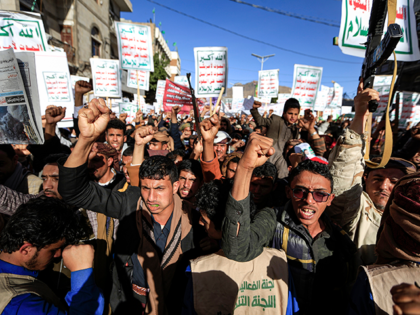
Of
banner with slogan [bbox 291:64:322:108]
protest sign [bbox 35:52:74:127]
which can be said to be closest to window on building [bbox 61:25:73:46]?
protest sign [bbox 35:52:74:127]

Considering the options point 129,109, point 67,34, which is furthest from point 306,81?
point 67,34

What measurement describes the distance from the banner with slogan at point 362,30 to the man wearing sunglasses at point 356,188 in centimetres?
139

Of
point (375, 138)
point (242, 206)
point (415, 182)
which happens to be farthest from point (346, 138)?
point (375, 138)

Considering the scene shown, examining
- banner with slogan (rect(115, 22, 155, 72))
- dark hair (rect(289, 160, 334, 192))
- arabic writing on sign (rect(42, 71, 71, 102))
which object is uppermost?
banner with slogan (rect(115, 22, 155, 72))

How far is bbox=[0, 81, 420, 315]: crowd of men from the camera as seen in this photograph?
3.72 ft

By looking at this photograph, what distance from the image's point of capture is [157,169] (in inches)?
74.2

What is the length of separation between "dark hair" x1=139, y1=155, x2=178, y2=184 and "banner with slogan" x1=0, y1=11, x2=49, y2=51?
Result: 3.32 meters

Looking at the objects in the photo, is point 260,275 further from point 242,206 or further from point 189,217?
point 189,217

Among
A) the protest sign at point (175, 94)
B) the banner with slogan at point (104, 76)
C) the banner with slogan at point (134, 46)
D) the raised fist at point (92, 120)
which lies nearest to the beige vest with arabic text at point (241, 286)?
the raised fist at point (92, 120)

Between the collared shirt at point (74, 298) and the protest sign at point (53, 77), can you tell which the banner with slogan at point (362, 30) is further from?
the protest sign at point (53, 77)

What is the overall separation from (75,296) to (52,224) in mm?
471

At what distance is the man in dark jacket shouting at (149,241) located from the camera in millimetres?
1834

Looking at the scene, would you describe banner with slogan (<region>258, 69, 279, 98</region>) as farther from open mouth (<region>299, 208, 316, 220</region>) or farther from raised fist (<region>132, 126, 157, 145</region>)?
open mouth (<region>299, 208, 316, 220</region>)

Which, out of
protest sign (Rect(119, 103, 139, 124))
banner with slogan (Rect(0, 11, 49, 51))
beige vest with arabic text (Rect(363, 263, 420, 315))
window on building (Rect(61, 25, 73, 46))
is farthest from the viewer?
window on building (Rect(61, 25, 73, 46))
